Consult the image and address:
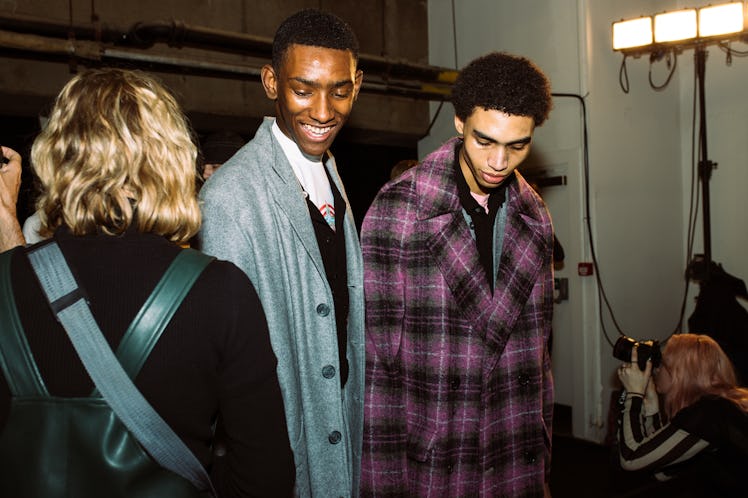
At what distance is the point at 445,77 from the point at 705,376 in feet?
12.5

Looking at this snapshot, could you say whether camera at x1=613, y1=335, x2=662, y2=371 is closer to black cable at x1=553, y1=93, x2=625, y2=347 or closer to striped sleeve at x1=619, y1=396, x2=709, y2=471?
striped sleeve at x1=619, y1=396, x2=709, y2=471

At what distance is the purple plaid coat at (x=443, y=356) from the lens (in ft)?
5.79

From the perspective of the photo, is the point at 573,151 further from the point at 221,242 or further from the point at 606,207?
the point at 221,242

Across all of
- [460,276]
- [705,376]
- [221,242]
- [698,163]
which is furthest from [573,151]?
[221,242]

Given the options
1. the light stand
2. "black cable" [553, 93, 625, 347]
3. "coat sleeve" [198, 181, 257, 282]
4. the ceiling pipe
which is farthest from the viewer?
the light stand

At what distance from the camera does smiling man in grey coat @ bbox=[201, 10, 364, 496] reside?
57.9 inches

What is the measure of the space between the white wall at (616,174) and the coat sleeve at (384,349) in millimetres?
3399

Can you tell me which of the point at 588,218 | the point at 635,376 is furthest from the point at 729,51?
the point at 635,376

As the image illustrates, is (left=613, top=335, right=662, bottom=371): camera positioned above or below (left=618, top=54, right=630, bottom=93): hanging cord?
below

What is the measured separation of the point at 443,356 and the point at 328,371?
0.38 m

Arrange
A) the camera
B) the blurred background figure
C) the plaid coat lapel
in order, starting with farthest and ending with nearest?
the blurred background figure, the camera, the plaid coat lapel

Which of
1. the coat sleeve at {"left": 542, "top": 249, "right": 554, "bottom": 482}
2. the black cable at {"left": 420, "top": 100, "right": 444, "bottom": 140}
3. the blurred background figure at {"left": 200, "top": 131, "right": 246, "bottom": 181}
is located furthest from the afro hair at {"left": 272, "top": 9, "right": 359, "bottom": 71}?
the black cable at {"left": 420, "top": 100, "right": 444, "bottom": 140}

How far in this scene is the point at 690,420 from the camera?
2.46 meters

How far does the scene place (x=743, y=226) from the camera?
4973 millimetres
